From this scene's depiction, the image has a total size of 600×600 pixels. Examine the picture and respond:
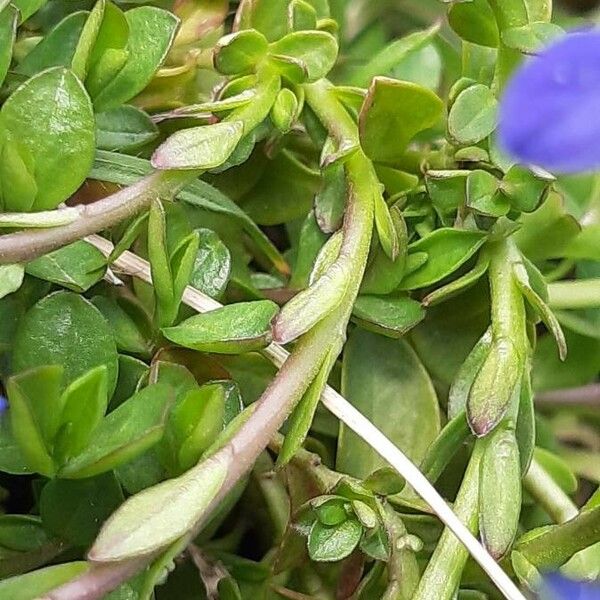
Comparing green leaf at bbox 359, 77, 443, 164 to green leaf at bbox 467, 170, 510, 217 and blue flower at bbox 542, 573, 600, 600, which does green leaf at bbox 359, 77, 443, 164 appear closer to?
green leaf at bbox 467, 170, 510, 217

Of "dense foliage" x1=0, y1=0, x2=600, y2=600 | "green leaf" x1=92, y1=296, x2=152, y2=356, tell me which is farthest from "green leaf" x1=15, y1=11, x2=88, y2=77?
"green leaf" x1=92, y1=296, x2=152, y2=356

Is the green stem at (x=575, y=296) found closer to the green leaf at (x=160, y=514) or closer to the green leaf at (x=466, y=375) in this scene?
the green leaf at (x=466, y=375)

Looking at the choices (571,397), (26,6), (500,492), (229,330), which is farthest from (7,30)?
(571,397)

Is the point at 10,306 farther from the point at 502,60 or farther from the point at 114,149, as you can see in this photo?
the point at 502,60

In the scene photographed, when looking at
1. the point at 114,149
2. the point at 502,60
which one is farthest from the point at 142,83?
the point at 502,60

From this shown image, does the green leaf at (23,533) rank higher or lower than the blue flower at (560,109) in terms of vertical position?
lower

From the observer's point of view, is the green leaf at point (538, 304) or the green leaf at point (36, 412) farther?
the green leaf at point (538, 304)

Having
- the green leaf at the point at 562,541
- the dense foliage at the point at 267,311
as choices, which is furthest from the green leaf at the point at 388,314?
the green leaf at the point at 562,541
